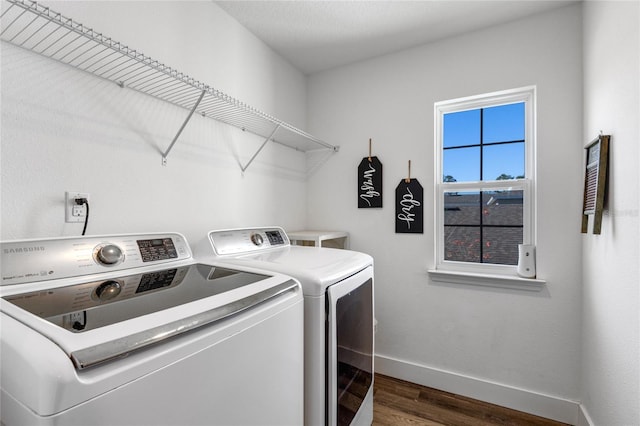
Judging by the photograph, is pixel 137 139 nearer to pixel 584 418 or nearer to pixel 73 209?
pixel 73 209

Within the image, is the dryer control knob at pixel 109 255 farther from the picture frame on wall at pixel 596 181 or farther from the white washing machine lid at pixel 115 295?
the picture frame on wall at pixel 596 181

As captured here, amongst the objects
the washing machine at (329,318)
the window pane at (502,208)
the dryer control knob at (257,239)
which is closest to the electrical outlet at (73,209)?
the washing machine at (329,318)

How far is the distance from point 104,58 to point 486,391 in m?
2.84

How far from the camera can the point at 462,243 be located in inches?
88.6

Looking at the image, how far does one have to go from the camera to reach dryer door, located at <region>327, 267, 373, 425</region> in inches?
44.8

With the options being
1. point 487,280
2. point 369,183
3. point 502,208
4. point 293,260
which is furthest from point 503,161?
point 293,260

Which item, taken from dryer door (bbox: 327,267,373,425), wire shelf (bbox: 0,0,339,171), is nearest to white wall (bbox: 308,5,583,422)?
dryer door (bbox: 327,267,373,425)

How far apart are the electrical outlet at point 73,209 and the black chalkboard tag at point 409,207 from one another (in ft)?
6.32

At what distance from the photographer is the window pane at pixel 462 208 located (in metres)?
2.22

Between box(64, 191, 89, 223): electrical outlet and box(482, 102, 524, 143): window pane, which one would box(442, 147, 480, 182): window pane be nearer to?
box(482, 102, 524, 143): window pane

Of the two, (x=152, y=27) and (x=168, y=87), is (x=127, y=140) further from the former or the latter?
(x=152, y=27)

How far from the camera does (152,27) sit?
1451 mm

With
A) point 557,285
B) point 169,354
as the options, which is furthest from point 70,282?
point 557,285

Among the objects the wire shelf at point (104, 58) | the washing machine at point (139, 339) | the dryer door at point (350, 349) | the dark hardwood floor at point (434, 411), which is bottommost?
the dark hardwood floor at point (434, 411)
